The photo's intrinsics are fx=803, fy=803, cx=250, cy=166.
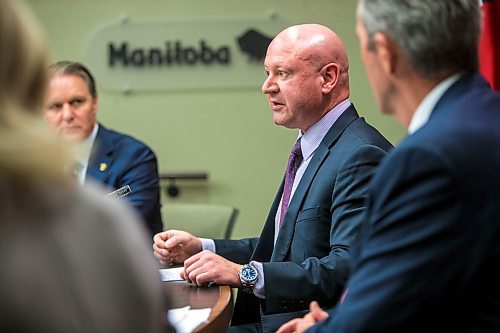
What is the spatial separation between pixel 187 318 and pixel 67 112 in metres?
1.90

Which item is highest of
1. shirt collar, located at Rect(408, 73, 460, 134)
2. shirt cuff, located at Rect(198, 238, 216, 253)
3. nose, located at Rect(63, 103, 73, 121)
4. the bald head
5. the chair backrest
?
the bald head

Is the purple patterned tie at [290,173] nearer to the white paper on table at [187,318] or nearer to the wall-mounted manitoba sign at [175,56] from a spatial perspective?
the white paper on table at [187,318]

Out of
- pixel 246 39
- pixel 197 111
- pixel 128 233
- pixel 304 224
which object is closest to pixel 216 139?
pixel 197 111

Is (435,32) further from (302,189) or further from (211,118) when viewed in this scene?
(211,118)

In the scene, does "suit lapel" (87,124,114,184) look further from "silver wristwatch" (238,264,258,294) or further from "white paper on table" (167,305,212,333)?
"white paper on table" (167,305,212,333)

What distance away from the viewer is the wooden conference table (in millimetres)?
1964

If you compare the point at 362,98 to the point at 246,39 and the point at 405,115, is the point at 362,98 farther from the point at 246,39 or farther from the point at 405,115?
the point at 405,115

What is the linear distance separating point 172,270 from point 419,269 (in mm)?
1371

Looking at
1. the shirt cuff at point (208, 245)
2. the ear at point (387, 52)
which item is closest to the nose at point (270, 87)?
the shirt cuff at point (208, 245)

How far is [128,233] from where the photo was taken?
38.3 inches

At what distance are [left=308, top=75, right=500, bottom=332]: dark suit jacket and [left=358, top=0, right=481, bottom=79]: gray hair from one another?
0.35ft

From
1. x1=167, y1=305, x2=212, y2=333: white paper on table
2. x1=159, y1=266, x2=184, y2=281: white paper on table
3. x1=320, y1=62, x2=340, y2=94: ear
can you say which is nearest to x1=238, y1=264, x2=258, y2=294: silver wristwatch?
x1=167, y1=305, x2=212, y2=333: white paper on table

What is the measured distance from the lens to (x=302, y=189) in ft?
7.87

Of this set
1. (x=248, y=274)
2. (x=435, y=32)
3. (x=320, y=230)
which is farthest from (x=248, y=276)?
(x=435, y=32)
